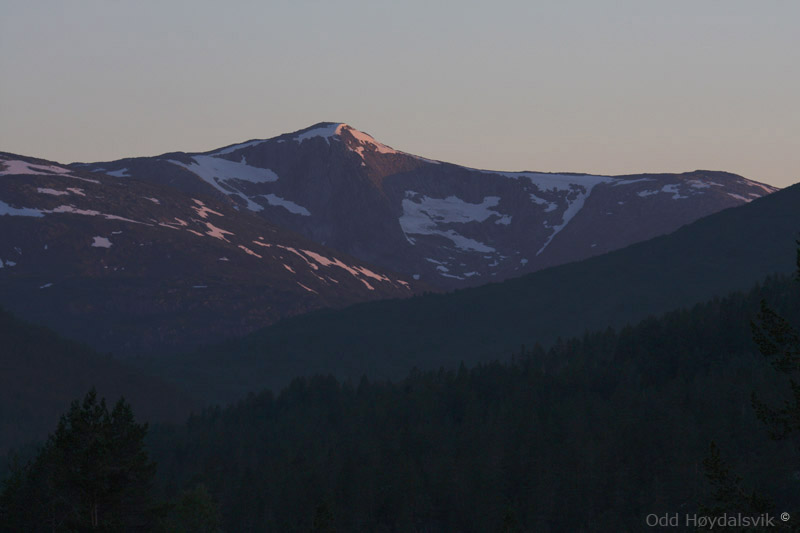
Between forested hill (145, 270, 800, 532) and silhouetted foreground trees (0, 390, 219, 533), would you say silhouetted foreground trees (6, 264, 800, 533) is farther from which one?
silhouetted foreground trees (0, 390, 219, 533)

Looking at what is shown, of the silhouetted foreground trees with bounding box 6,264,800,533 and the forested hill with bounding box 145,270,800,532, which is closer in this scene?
the silhouetted foreground trees with bounding box 6,264,800,533

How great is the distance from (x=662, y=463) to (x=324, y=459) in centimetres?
4908

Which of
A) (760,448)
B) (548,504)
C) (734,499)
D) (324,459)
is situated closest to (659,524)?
(548,504)

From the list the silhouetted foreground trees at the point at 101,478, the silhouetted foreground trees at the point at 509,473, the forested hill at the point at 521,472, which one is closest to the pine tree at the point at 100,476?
the silhouetted foreground trees at the point at 101,478

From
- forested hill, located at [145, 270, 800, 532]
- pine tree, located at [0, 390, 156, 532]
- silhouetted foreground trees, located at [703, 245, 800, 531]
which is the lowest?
forested hill, located at [145, 270, 800, 532]

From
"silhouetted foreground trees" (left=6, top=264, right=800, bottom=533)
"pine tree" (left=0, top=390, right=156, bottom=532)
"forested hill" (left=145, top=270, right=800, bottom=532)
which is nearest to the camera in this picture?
"pine tree" (left=0, top=390, right=156, bottom=532)

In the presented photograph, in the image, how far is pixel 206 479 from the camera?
525 ft

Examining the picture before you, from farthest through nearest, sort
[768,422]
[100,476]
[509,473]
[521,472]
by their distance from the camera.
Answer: [509,473] → [521,472] → [100,476] → [768,422]

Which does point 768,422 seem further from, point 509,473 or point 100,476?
point 509,473

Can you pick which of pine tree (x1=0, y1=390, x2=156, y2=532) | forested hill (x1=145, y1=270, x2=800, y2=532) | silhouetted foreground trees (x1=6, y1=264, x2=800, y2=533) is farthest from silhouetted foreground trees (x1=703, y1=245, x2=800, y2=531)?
forested hill (x1=145, y1=270, x2=800, y2=532)

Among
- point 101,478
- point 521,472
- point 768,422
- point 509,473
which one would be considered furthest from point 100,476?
point 509,473

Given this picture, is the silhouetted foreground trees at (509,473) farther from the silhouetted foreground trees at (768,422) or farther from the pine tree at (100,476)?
the silhouetted foreground trees at (768,422)

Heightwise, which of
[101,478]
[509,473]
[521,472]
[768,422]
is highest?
[768,422]

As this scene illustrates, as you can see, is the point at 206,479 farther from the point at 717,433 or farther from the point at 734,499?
the point at 734,499
